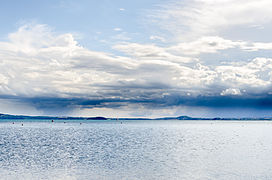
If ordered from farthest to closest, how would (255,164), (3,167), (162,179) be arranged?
(255,164) < (3,167) < (162,179)

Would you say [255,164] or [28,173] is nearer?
[28,173]

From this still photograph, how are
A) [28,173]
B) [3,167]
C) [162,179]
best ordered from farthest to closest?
1. [3,167]
2. [28,173]
3. [162,179]

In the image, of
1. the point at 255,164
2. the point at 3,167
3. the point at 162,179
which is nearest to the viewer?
the point at 162,179

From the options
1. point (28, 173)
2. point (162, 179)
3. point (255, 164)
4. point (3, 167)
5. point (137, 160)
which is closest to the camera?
point (162, 179)

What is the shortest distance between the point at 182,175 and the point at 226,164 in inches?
583

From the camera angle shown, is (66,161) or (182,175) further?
(66,161)

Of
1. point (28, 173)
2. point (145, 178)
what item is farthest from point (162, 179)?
point (28, 173)

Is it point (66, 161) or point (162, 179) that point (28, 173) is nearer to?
point (66, 161)

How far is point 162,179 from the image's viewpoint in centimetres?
4381

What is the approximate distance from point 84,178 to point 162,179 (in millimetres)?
12128

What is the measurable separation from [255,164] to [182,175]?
1923 cm

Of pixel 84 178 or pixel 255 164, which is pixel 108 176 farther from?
pixel 255 164

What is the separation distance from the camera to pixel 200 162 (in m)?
58.6

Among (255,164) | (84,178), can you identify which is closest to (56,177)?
(84,178)
